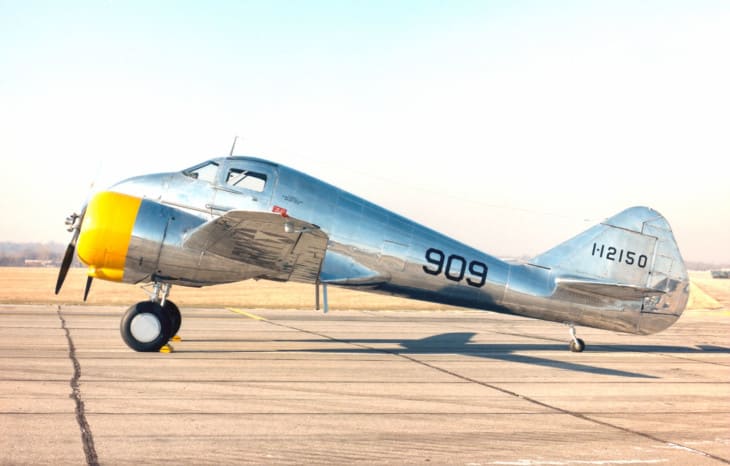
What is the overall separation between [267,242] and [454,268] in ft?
12.0

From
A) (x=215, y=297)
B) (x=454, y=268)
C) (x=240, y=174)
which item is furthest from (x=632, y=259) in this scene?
(x=215, y=297)

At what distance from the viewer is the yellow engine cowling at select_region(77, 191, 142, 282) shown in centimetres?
1220

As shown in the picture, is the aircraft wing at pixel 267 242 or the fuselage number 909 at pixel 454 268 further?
the fuselage number 909 at pixel 454 268

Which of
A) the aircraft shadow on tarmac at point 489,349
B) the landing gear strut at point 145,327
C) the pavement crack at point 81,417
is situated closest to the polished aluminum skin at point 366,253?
the landing gear strut at point 145,327

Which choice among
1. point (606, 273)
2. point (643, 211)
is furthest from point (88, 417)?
point (643, 211)

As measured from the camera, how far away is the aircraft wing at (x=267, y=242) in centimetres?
1151

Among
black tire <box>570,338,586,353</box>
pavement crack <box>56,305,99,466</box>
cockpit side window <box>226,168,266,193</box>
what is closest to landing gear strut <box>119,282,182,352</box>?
pavement crack <box>56,305,99,466</box>

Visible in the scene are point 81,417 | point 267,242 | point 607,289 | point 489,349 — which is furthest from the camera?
point 489,349

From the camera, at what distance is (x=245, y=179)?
1284 cm

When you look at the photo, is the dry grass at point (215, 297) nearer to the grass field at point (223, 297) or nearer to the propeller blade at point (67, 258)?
the grass field at point (223, 297)

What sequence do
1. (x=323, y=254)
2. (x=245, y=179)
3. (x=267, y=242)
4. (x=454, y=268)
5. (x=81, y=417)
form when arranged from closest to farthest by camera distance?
(x=81, y=417), (x=267, y=242), (x=323, y=254), (x=245, y=179), (x=454, y=268)

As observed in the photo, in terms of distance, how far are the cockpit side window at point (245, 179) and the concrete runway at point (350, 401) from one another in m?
3.11

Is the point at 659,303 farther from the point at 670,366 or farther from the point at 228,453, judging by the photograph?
the point at 228,453

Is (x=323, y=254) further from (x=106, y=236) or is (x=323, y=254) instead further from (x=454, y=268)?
(x=106, y=236)
